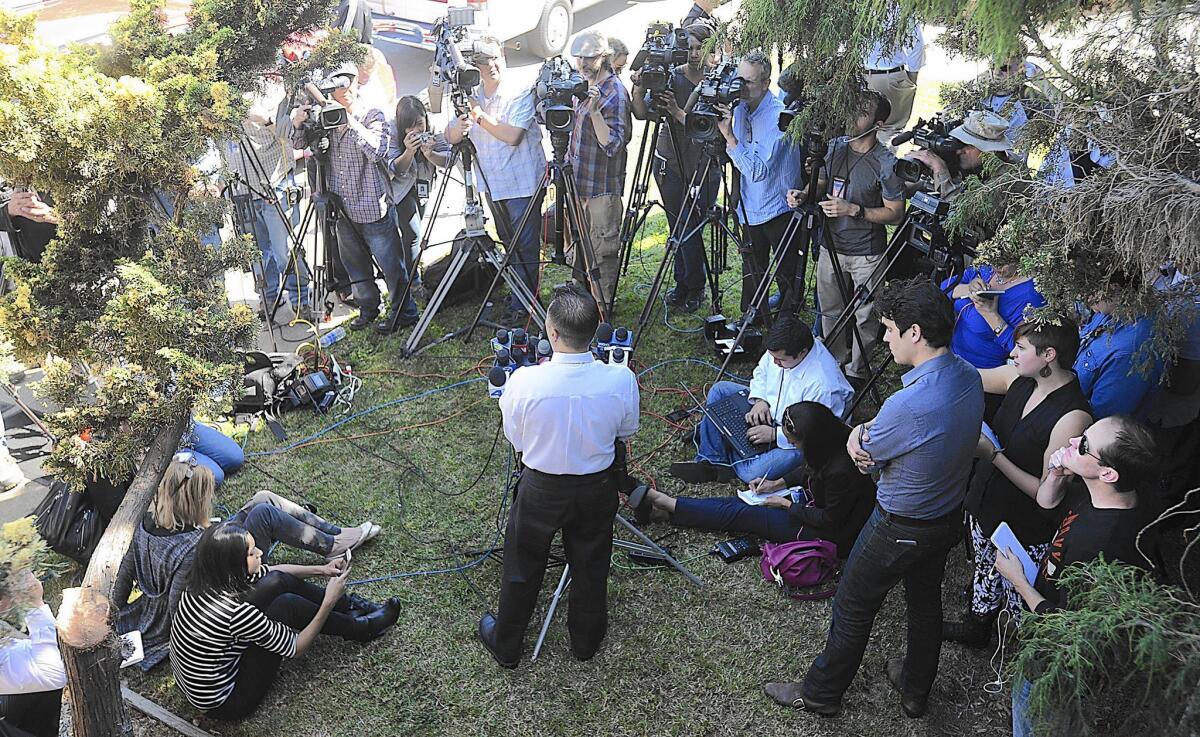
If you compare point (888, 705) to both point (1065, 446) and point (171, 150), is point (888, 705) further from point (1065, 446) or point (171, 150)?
point (171, 150)

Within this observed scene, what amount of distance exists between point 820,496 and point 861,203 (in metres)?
2.01

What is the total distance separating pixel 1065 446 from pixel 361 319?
4.96m

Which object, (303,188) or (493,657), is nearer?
(493,657)

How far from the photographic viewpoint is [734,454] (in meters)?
5.16

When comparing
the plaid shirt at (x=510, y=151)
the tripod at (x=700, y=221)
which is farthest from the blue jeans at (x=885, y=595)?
the plaid shirt at (x=510, y=151)

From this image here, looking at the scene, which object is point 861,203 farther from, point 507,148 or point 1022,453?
point 507,148

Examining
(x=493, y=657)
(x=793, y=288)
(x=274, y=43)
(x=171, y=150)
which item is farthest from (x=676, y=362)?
(x=171, y=150)

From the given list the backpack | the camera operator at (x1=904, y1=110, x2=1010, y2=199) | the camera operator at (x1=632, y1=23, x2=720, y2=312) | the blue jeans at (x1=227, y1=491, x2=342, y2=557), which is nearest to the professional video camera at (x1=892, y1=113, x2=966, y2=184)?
the camera operator at (x1=904, y1=110, x2=1010, y2=199)

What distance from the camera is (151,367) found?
286cm

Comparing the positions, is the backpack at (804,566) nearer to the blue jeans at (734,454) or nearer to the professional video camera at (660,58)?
the blue jeans at (734,454)

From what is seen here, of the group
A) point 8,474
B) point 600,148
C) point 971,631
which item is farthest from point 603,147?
point 8,474

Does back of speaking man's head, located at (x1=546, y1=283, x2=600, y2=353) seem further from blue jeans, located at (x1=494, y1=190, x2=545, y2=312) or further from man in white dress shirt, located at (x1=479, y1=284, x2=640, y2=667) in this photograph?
blue jeans, located at (x1=494, y1=190, x2=545, y2=312)

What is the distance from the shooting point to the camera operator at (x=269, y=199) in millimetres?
6555

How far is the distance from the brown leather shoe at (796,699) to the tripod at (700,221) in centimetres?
290
